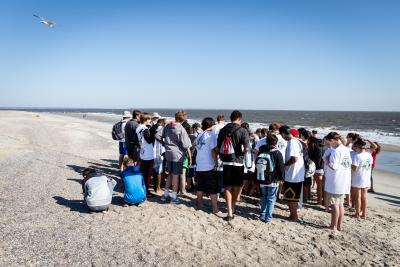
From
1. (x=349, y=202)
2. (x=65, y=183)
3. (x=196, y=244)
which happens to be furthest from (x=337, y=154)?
(x=65, y=183)

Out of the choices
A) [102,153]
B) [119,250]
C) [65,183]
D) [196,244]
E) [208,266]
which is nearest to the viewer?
[208,266]

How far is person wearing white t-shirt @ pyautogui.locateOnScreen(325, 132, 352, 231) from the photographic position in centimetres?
554

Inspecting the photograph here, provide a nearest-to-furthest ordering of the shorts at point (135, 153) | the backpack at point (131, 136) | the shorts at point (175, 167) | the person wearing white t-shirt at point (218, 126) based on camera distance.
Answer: the person wearing white t-shirt at point (218, 126)
the shorts at point (175, 167)
the backpack at point (131, 136)
the shorts at point (135, 153)

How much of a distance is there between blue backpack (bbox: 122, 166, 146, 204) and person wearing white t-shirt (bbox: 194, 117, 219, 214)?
126cm

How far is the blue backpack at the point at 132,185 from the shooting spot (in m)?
6.39

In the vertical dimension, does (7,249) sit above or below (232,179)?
below

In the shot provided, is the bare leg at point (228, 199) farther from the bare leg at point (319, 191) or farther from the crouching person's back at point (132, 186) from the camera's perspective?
the bare leg at point (319, 191)

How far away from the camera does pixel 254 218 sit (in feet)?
20.3

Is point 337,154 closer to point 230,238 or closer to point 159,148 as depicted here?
point 230,238

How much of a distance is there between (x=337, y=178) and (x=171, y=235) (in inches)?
121

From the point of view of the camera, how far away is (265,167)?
569 cm

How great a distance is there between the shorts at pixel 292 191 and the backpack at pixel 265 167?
1.51 ft

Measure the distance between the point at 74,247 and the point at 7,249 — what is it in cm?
90

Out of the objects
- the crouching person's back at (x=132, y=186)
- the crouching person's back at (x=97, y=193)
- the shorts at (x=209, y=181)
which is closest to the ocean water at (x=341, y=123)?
the shorts at (x=209, y=181)
